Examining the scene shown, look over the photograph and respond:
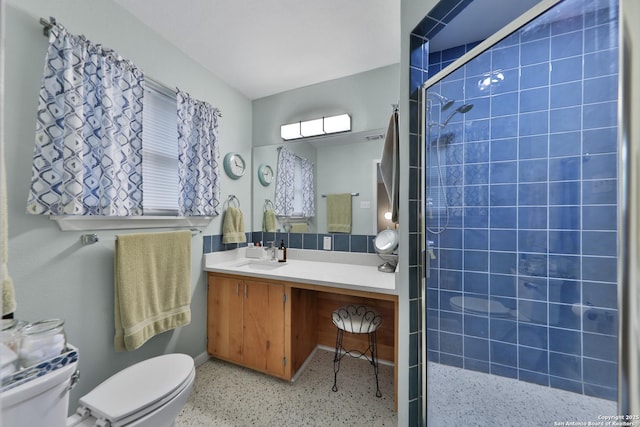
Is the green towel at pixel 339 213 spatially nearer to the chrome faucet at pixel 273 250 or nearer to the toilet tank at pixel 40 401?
the chrome faucet at pixel 273 250

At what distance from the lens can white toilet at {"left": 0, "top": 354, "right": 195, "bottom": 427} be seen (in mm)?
833

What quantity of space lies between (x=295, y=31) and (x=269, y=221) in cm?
156

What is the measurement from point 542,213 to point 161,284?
226 centimetres

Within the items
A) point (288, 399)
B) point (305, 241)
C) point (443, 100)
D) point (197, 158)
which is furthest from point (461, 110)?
point (288, 399)

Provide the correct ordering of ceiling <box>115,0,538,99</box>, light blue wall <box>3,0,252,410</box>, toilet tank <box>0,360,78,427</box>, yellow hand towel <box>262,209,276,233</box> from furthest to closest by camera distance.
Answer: yellow hand towel <box>262,209,276,233</box>, ceiling <box>115,0,538,99</box>, light blue wall <box>3,0,252,410</box>, toilet tank <box>0,360,78,427</box>

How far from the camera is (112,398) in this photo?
1139 mm

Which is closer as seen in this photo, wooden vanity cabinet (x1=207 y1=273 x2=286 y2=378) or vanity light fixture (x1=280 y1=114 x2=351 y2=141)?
wooden vanity cabinet (x1=207 y1=273 x2=286 y2=378)

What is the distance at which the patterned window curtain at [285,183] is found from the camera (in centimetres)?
243

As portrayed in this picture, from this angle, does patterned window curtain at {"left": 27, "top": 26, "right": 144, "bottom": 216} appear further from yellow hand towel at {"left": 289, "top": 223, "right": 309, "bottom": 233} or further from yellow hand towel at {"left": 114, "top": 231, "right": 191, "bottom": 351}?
yellow hand towel at {"left": 289, "top": 223, "right": 309, "bottom": 233}

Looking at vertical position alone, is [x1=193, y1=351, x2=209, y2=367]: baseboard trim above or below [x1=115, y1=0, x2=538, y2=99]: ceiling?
below

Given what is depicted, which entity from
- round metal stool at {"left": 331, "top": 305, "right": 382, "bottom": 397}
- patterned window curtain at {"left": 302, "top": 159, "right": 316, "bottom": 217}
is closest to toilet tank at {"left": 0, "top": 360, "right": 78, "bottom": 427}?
Answer: round metal stool at {"left": 331, "top": 305, "right": 382, "bottom": 397}

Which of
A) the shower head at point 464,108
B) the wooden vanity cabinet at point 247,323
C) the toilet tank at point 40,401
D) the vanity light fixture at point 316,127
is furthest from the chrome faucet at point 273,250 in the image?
the shower head at point 464,108


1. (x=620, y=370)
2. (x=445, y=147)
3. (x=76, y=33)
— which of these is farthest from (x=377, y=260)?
(x=76, y=33)

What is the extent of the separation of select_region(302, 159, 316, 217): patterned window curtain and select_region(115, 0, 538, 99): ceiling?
78cm
